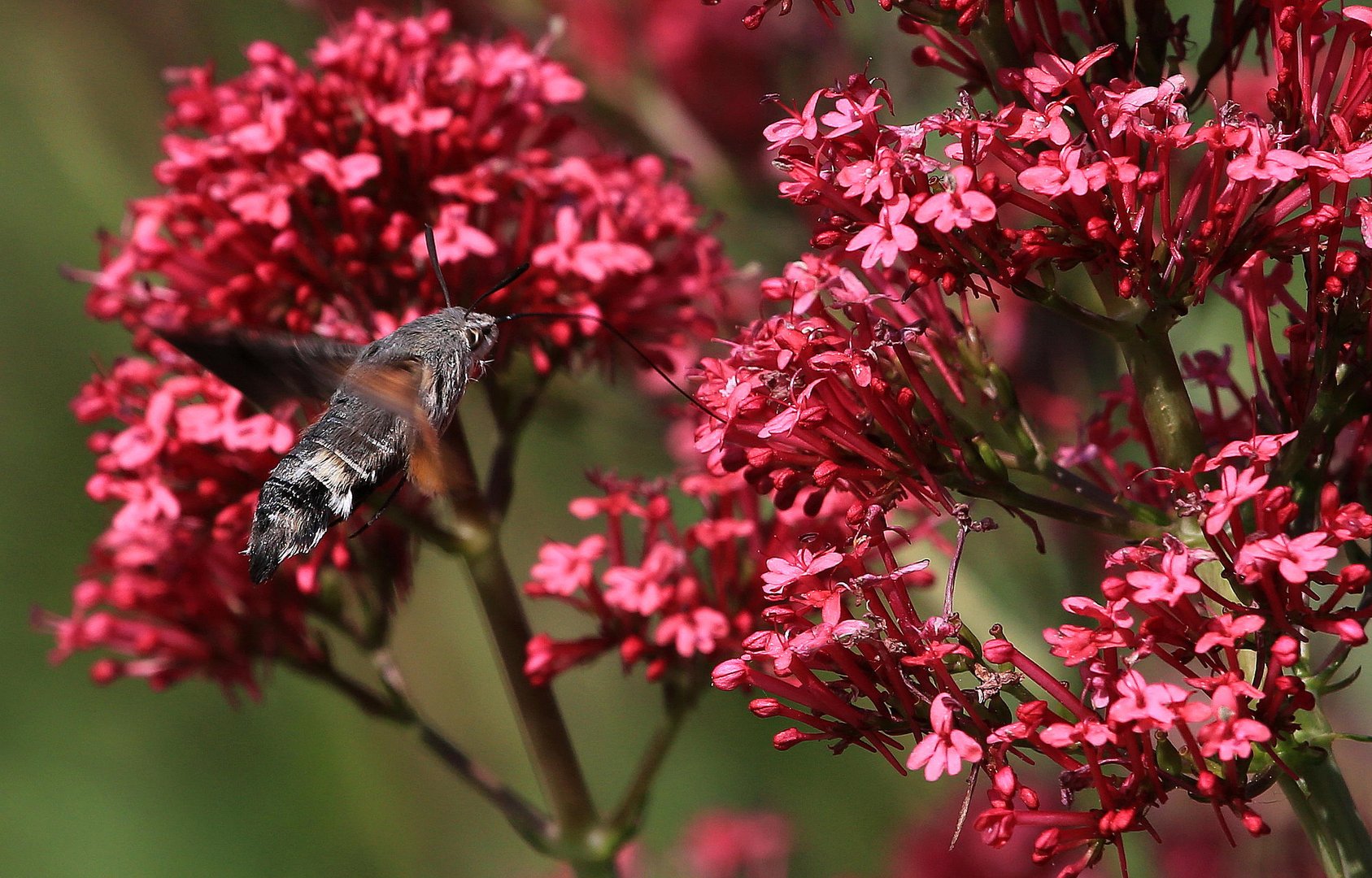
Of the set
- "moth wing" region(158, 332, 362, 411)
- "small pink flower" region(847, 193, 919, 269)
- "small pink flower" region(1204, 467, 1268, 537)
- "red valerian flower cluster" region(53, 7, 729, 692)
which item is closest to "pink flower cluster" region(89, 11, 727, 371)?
"red valerian flower cluster" region(53, 7, 729, 692)

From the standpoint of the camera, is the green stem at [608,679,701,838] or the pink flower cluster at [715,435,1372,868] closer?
the pink flower cluster at [715,435,1372,868]

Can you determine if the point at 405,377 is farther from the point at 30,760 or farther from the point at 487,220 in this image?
the point at 30,760

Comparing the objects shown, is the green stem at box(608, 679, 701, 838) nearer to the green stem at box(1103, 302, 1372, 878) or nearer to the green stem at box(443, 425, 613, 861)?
the green stem at box(443, 425, 613, 861)

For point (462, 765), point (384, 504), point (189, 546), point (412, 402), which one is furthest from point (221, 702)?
point (412, 402)

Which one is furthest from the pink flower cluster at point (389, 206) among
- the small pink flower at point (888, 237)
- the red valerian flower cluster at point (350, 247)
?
the small pink flower at point (888, 237)

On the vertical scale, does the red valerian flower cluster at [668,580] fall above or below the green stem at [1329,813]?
above

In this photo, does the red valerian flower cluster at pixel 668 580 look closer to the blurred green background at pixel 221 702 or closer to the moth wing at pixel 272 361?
the moth wing at pixel 272 361
